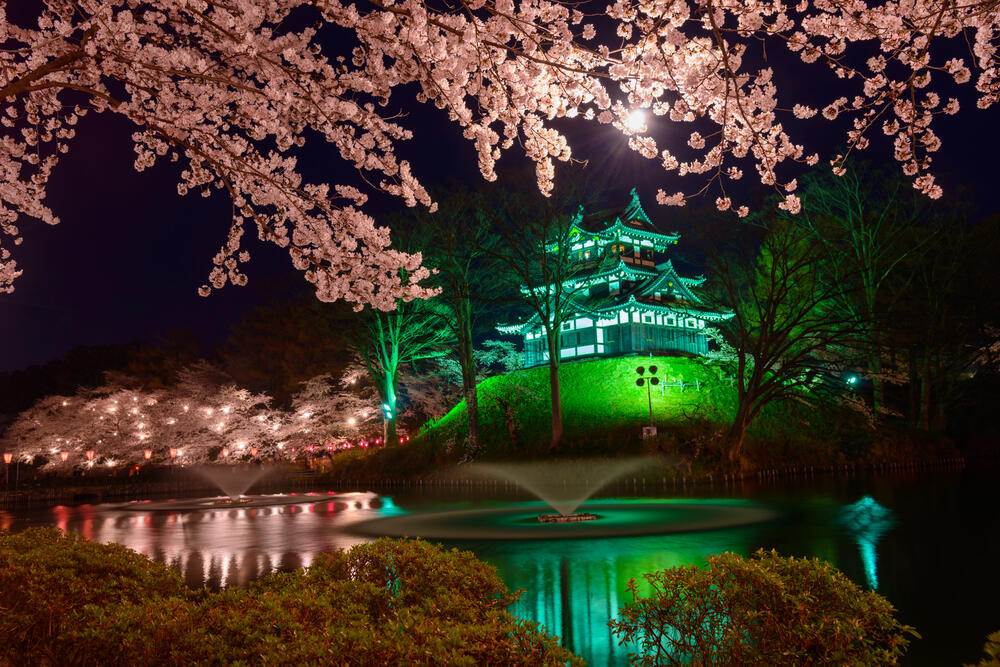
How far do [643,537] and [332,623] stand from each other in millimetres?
11740

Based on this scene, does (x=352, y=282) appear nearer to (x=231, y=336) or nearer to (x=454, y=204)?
(x=454, y=204)

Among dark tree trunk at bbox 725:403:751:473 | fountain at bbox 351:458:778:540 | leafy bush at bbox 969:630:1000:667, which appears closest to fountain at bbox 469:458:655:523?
fountain at bbox 351:458:778:540

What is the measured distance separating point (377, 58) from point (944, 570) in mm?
11576

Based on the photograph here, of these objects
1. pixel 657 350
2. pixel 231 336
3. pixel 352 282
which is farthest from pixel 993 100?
pixel 231 336

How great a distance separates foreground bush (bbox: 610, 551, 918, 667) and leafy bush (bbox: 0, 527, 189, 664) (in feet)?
15.5

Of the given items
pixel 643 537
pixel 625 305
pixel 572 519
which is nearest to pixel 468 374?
pixel 625 305

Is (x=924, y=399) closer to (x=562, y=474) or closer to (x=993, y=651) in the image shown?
(x=562, y=474)

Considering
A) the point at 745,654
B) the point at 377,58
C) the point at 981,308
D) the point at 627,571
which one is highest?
the point at 981,308

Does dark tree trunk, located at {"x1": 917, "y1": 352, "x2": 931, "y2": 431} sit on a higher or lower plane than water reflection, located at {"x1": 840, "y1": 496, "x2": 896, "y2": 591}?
higher

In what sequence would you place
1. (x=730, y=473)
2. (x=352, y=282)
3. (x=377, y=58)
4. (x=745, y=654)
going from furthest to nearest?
(x=730, y=473), (x=352, y=282), (x=377, y=58), (x=745, y=654)

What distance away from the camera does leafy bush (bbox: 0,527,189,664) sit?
20.1 feet

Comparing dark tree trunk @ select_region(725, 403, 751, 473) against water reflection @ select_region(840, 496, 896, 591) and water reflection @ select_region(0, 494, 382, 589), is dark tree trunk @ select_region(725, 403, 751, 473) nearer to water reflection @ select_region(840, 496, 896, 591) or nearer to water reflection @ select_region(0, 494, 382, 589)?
water reflection @ select_region(840, 496, 896, 591)

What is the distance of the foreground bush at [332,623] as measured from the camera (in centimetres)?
407

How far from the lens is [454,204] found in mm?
42094
